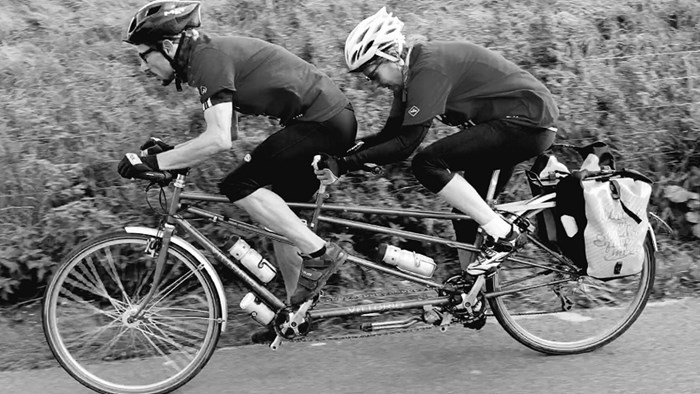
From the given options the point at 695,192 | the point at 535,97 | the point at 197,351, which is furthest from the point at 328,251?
the point at 695,192

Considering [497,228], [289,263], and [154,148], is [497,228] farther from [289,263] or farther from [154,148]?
[154,148]

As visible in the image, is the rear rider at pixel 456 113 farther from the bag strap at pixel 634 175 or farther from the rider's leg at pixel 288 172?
the bag strap at pixel 634 175

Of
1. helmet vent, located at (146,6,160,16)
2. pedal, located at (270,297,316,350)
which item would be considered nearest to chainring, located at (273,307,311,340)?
pedal, located at (270,297,316,350)

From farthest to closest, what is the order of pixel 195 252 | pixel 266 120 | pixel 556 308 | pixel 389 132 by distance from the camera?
pixel 266 120
pixel 556 308
pixel 389 132
pixel 195 252

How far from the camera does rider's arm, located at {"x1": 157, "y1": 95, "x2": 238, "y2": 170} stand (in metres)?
3.97

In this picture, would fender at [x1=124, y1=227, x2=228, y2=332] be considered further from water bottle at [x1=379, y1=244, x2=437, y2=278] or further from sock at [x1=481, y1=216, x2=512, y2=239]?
sock at [x1=481, y1=216, x2=512, y2=239]

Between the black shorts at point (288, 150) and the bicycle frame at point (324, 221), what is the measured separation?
5.3 inches

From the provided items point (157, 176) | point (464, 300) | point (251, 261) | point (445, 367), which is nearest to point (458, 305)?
point (464, 300)

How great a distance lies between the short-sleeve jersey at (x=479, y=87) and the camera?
164 inches

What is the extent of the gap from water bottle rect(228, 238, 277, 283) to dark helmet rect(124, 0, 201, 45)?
3.76 ft

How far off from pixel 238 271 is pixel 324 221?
0.54 meters

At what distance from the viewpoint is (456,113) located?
4.34m

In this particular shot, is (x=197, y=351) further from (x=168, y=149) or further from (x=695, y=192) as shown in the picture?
(x=695, y=192)

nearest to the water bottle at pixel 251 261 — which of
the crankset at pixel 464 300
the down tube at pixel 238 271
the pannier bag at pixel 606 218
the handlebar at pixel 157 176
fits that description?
the down tube at pixel 238 271
